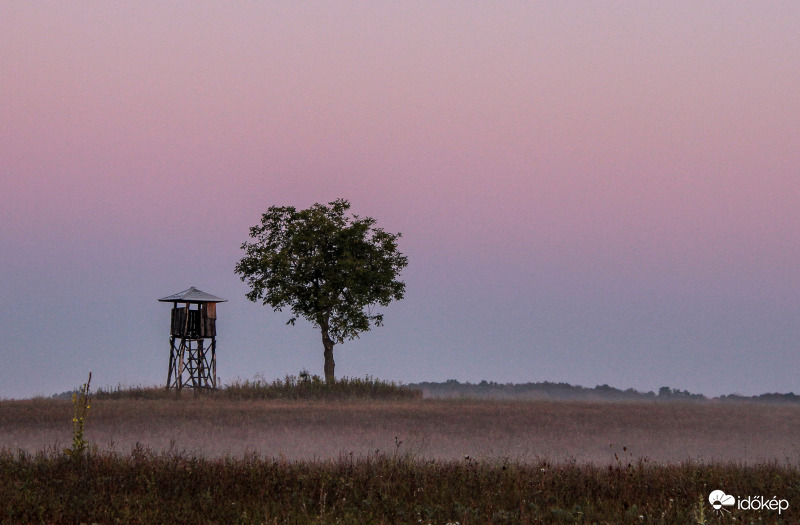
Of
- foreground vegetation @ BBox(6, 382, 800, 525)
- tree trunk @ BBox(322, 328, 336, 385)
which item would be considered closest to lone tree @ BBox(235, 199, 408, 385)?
tree trunk @ BBox(322, 328, 336, 385)

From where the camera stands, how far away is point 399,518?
10.1 m

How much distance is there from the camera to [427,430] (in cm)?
2327

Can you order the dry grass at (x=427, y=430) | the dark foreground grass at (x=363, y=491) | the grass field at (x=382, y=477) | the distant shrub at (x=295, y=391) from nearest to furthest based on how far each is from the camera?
the dark foreground grass at (x=363, y=491) < the grass field at (x=382, y=477) < the dry grass at (x=427, y=430) < the distant shrub at (x=295, y=391)

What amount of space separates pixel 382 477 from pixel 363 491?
0.97 meters

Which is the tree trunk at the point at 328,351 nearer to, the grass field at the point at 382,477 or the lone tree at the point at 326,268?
the lone tree at the point at 326,268

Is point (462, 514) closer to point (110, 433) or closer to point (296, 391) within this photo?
point (110, 433)

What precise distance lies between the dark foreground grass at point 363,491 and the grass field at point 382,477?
0.03m

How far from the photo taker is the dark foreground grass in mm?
10125

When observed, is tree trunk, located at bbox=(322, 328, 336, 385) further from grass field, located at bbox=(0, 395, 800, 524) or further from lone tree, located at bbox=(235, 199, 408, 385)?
grass field, located at bbox=(0, 395, 800, 524)

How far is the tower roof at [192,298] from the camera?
140 feet

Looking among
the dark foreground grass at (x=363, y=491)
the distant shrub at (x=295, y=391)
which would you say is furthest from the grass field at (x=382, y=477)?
the distant shrub at (x=295, y=391)

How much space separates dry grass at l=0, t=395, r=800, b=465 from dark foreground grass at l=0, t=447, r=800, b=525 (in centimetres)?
199

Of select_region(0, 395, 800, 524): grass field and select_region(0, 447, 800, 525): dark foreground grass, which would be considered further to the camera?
select_region(0, 395, 800, 524): grass field

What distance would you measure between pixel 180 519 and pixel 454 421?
17.1 m
